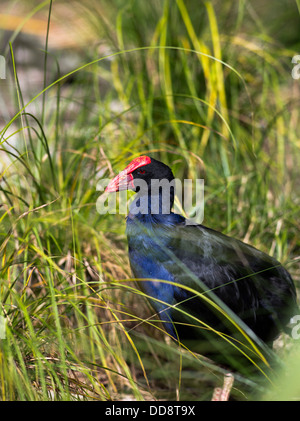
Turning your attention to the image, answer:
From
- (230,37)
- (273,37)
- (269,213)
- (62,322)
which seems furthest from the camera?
(273,37)

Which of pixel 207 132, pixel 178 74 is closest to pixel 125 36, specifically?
pixel 178 74

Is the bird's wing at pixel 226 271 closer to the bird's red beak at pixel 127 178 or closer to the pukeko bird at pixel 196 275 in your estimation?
the pukeko bird at pixel 196 275

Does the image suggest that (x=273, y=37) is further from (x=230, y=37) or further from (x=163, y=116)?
(x=163, y=116)

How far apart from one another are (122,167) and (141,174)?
63 cm

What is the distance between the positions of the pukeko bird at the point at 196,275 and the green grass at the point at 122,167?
105 millimetres

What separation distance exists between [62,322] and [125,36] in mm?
2332

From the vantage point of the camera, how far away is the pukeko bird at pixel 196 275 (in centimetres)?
218

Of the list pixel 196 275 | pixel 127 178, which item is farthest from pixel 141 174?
pixel 196 275

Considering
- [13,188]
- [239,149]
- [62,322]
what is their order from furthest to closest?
1. [239,149]
2. [13,188]
3. [62,322]

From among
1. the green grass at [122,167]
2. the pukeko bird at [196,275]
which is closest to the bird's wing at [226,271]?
the pukeko bird at [196,275]

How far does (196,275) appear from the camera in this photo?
2.17 m

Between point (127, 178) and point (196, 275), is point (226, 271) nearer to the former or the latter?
point (196, 275)

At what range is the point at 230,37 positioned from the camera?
12.2 ft

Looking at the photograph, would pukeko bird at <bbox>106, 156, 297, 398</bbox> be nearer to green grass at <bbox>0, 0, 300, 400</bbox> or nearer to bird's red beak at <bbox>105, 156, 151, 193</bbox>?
bird's red beak at <bbox>105, 156, 151, 193</bbox>
